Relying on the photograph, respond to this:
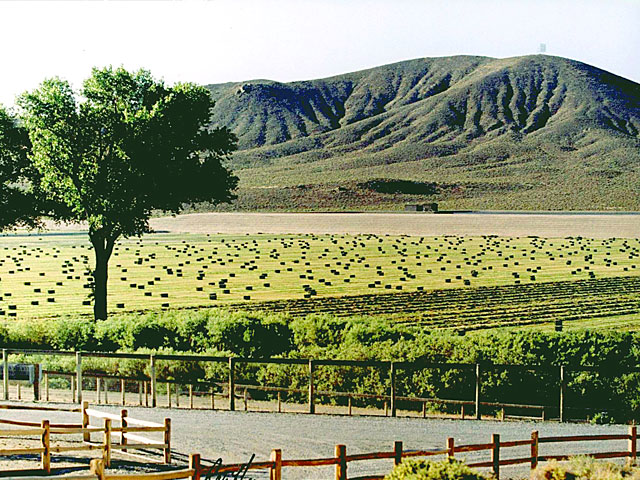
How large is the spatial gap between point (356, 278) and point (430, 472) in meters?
58.7

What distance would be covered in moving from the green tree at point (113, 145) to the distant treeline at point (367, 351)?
213 inches

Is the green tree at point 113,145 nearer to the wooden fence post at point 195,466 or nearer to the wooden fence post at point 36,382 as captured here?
the wooden fence post at point 36,382

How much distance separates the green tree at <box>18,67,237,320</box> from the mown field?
6.55 metres

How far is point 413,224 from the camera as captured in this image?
137750 millimetres

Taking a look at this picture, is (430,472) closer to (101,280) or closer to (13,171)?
(101,280)

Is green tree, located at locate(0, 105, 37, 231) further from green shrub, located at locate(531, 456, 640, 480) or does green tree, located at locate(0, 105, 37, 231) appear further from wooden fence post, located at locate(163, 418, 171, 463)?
green shrub, located at locate(531, 456, 640, 480)

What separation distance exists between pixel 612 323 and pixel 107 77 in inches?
1100

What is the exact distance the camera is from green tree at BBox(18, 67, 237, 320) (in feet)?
135

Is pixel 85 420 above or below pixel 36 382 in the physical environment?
above

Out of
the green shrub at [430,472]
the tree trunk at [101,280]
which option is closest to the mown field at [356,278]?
the tree trunk at [101,280]

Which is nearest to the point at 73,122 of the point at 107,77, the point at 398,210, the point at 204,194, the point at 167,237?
the point at 107,77

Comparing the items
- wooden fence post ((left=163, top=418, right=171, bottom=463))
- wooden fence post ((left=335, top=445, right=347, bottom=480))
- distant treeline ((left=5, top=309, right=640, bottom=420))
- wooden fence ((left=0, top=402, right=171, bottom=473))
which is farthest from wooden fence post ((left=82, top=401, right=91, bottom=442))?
distant treeline ((left=5, top=309, right=640, bottom=420))

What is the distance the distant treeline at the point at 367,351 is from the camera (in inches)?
1120

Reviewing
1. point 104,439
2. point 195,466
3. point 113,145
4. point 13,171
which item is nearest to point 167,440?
point 104,439
